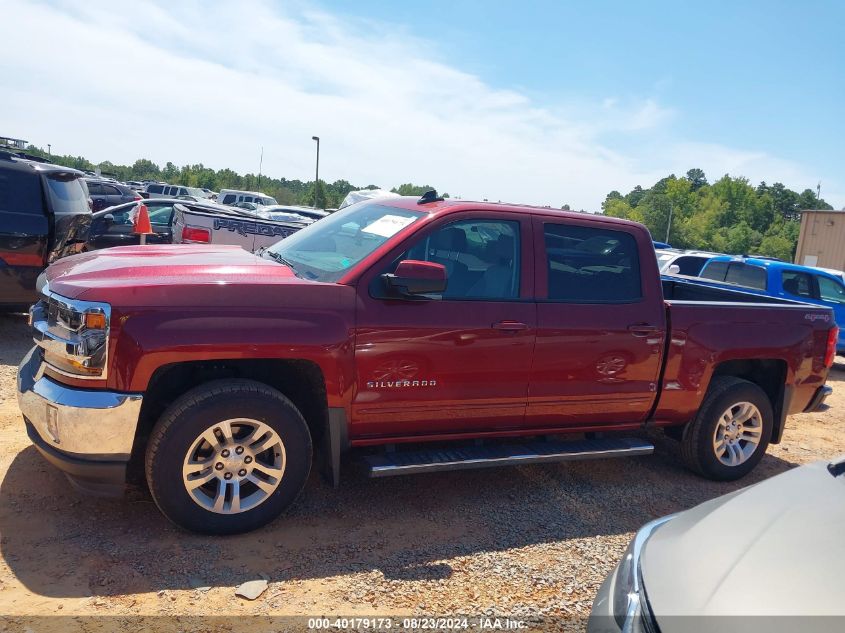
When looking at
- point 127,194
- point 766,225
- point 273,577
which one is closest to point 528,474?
point 273,577

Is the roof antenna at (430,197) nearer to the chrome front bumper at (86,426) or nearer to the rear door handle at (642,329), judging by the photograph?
the rear door handle at (642,329)

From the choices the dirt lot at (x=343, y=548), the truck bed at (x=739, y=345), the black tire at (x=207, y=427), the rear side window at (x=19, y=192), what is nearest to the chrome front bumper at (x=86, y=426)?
the black tire at (x=207, y=427)

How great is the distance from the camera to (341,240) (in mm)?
4484

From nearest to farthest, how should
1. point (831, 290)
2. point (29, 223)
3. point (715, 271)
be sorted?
point (29, 223) < point (831, 290) < point (715, 271)

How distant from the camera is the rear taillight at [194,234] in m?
9.31

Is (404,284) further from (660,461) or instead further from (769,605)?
(660,461)

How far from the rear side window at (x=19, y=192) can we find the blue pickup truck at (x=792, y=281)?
961cm

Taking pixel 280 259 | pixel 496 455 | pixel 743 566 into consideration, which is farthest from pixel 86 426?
pixel 743 566

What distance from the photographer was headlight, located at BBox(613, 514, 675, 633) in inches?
84.1

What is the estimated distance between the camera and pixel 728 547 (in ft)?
7.17

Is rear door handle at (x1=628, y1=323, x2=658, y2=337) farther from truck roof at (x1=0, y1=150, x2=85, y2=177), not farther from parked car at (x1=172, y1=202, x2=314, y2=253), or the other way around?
truck roof at (x1=0, y1=150, x2=85, y2=177)

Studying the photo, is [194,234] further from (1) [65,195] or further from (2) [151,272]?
(2) [151,272]

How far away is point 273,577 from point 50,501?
59.4 inches

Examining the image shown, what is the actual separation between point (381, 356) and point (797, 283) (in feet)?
32.6
